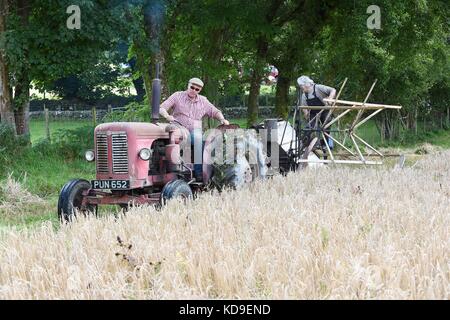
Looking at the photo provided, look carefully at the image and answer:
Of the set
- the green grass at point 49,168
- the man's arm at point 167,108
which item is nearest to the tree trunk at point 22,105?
the green grass at point 49,168

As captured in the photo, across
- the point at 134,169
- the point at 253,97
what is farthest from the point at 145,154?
the point at 253,97

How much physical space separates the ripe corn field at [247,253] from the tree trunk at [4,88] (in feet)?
27.9

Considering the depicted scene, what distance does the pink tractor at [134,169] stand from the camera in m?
7.93

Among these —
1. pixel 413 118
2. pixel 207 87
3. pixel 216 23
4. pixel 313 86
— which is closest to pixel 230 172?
pixel 313 86

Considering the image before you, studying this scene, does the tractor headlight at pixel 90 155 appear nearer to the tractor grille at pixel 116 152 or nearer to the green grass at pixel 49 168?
the tractor grille at pixel 116 152

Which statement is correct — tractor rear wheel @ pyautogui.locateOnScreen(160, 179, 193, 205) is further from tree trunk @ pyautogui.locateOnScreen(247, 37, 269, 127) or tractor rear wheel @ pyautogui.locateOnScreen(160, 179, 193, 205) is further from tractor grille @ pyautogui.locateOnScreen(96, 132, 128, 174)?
tree trunk @ pyautogui.locateOnScreen(247, 37, 269, 127)

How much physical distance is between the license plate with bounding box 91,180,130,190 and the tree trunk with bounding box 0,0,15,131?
6542mm

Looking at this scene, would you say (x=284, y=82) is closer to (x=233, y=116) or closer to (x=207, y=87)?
(x=207, y=87)

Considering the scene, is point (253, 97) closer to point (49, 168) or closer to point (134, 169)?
point (49, 168)

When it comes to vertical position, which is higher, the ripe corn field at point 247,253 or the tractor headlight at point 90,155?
the tractor headlight at point 90,155

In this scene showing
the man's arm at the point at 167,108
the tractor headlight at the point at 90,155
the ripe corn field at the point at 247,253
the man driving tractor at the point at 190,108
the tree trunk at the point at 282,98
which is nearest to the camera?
the ripe corn field at the point at 247,253

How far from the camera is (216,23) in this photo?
16250mm

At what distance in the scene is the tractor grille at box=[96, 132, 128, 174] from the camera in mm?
7992

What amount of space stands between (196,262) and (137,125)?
3.97 m
